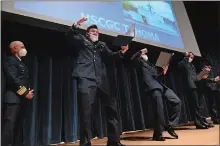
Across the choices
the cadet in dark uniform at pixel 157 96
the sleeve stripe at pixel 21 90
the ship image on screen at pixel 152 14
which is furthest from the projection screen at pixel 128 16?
the sleeve stripe at pixel 21 90

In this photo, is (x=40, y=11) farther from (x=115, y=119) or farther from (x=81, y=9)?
(x=115, y=119)

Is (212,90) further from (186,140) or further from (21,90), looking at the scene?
(21,90)

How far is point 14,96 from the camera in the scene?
Answer: 80.0 inches

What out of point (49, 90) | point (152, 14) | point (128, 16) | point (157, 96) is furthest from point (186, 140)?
point (152, 14)

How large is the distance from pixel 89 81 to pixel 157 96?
763 mm

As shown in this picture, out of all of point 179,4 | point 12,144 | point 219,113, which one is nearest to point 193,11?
point 179,4

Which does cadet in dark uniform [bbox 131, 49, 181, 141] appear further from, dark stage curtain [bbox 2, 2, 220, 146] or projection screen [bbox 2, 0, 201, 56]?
projection screen [bbox 2, 0, 201, 56]

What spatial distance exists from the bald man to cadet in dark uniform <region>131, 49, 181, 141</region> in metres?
1.01

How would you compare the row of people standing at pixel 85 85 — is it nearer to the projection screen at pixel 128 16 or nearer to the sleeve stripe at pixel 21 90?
the sleeve stripe at pixel 21 90

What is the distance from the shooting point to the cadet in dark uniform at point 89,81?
1.81m

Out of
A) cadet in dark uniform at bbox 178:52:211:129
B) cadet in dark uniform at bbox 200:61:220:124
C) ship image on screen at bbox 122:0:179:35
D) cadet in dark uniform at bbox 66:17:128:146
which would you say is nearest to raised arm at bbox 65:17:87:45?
cadet in dark uniform at bbox 66:17:128:146

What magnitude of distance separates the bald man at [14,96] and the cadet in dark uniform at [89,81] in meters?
0.48

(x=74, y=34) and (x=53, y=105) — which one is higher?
(x=74, y=34)

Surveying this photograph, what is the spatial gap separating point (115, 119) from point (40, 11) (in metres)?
1.19
